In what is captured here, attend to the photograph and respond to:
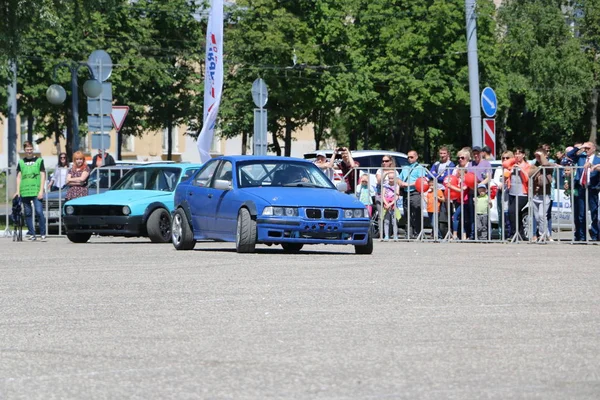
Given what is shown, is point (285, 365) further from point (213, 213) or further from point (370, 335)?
point (213, 213)

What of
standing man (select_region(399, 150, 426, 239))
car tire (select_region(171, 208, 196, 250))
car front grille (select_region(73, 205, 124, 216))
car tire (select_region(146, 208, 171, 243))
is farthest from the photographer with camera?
car tire (select_region(171, 208, 196, 250))

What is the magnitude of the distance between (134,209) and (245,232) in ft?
18.7

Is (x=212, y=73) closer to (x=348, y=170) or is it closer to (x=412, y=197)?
(x=348, y=170)

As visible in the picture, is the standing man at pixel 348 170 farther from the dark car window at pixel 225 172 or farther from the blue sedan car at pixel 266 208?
the dark car window at pixel 225 172

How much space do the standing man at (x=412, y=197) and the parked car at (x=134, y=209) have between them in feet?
12.1

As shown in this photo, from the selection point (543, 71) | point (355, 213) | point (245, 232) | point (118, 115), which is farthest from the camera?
point (543, 71)

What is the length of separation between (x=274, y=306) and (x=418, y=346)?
2993mm

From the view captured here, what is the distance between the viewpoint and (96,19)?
180 feet

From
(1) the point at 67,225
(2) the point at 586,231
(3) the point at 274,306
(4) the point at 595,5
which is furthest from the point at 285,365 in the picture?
(4) the point at 595,5

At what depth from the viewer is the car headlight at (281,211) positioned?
65.7 ft

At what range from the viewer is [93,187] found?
29688 mm

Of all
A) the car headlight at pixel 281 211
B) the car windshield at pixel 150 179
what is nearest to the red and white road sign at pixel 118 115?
the car windshield at pixel 150 179

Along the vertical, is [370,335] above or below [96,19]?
below

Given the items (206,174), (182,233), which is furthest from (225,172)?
(182,233)
